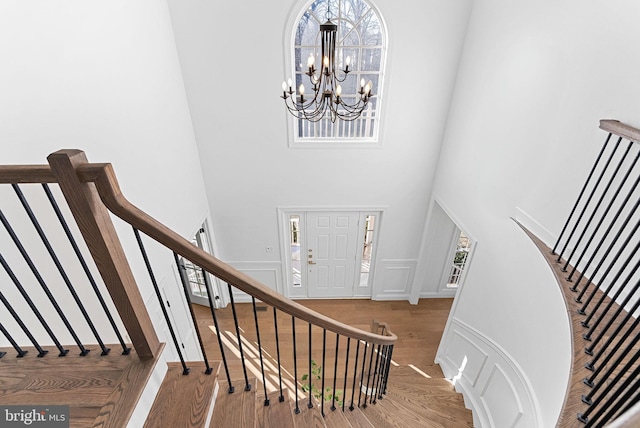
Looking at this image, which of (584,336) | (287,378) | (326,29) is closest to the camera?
(584,336)

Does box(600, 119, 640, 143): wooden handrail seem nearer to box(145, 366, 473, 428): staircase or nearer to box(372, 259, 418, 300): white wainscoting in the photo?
box(145, 366, 473, 428): staircase

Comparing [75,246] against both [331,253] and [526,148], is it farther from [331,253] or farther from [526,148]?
[331,253]

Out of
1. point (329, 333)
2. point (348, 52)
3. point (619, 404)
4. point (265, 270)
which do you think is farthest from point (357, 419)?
point (348, 52)

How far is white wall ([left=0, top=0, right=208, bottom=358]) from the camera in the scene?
5.59 feet

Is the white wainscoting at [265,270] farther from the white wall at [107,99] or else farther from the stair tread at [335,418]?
the stair tread at [335,418]

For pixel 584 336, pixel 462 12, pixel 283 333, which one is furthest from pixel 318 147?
pixel 584 336

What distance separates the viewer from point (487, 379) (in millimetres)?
3182

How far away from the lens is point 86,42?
2158 mm

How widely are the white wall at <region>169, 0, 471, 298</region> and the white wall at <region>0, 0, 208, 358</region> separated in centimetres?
35

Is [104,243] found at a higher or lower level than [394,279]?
higher

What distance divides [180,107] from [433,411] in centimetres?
421

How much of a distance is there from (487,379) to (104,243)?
3.59 metres

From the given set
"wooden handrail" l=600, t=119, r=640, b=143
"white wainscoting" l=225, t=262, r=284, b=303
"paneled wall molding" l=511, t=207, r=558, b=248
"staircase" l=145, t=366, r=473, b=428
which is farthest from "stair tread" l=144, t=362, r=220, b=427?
"white wainscoting" l=225, t=262, r=284, b=303

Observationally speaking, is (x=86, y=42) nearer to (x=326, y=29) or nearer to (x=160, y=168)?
(x=160, y=168)
